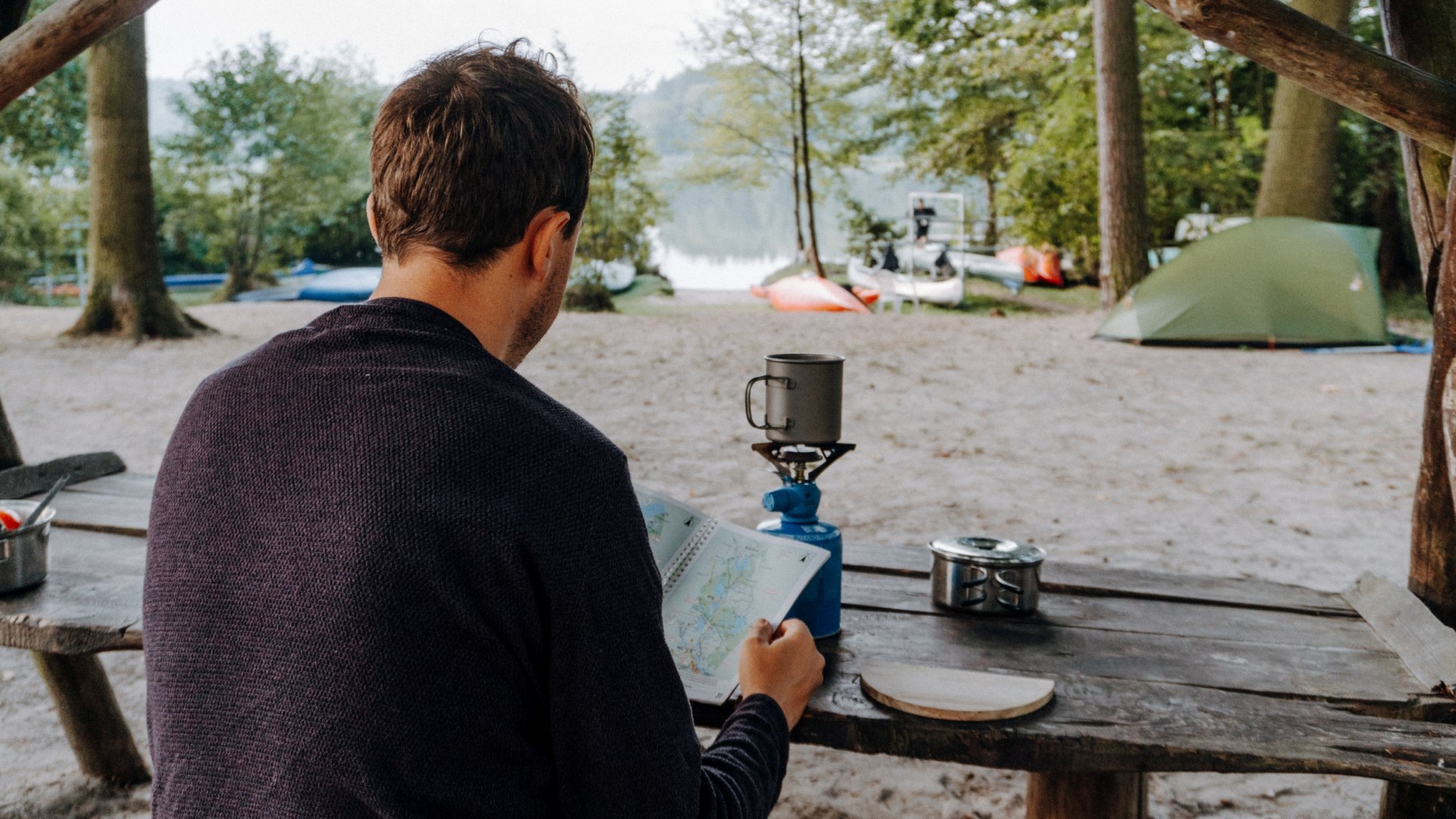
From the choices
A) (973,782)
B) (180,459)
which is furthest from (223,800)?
(973,782)

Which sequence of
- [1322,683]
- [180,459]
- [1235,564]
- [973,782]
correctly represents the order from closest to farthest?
[180,459], [1322,683], [973,782], [1235,564]

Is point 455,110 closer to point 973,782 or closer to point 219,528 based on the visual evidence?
point 219,528

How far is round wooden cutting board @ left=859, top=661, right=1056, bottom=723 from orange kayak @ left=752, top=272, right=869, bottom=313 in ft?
37.5

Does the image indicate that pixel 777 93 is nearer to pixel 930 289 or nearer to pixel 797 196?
pixel 797 196

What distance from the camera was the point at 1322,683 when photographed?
5.21 ft

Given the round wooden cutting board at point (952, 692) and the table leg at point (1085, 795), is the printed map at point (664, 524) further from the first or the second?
the table leg at point (1085, 795)

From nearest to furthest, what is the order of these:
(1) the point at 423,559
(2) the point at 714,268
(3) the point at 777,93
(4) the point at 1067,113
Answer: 1. (1) the point at 423,559
2. (4) the point at 1067,113
3. (3) the point at 777,93
4. (2) the point at 714,268

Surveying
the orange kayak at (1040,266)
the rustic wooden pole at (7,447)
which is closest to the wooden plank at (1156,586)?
the rustic wooden pole at (7,447)

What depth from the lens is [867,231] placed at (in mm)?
18469

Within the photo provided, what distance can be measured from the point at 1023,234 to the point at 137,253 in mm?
9791

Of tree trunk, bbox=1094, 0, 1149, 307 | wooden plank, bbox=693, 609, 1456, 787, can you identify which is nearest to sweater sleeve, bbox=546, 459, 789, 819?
wooden plank, bbox=693, 609, 1456, 787

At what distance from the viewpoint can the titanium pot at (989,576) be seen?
180 centimetres

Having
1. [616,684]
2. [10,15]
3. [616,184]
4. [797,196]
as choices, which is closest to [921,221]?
[616,184]

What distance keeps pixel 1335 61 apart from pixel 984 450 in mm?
4055
